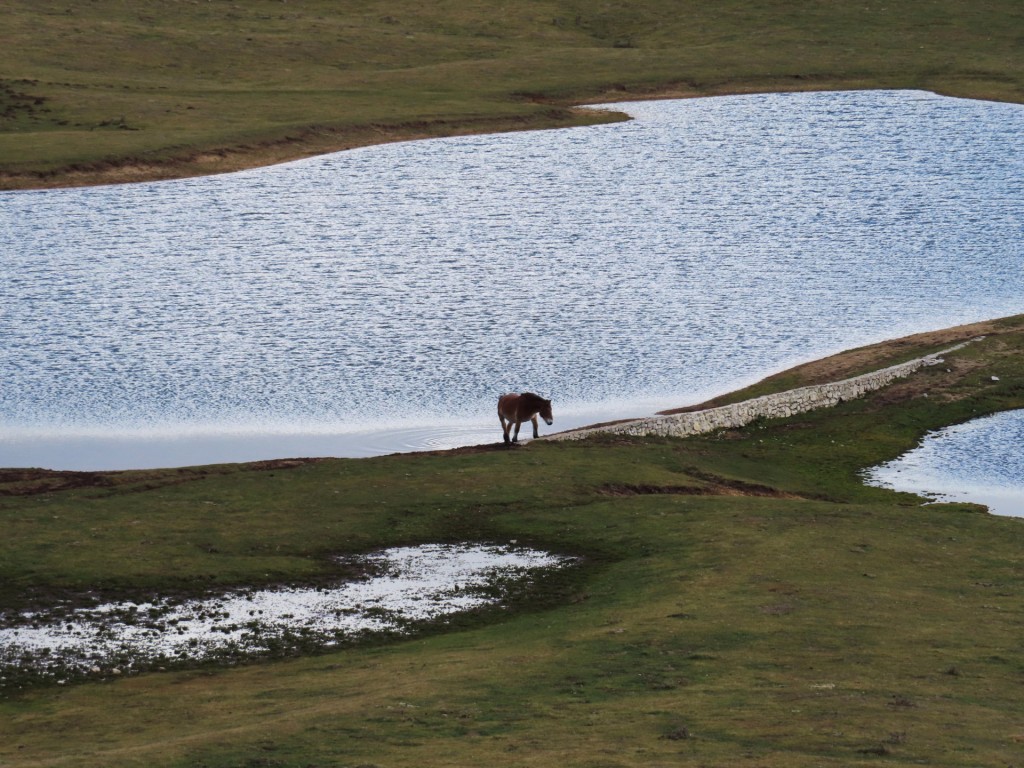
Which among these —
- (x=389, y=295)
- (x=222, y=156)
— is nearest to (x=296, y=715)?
(x=389, y=295)

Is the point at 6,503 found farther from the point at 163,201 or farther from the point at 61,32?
the point at 61,32

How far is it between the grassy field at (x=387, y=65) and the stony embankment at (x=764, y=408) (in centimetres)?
5599

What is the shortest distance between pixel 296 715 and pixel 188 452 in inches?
1019

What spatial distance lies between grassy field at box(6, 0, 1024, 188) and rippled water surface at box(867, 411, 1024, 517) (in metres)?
60.7

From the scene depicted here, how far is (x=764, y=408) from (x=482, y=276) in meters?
27.2

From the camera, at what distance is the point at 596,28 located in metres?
156

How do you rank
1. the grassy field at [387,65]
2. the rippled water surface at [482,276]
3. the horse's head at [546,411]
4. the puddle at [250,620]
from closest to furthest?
the puddle at [250,620], the horse's head at [546,411], the rippled water surface at [482,276], the grassy field at [387,65]

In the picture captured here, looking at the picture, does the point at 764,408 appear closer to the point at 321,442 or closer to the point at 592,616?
the point at 321,442

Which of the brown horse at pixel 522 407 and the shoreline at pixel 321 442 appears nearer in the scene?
the brown horse at pixel 522 407

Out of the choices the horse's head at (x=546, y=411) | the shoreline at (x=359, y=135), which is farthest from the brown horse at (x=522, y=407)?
the shoreline at (x=359, y=135)

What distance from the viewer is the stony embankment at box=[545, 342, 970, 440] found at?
4812 cm

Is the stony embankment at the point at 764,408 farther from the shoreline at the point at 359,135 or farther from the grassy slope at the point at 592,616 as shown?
the shoreline at the point at 359,135

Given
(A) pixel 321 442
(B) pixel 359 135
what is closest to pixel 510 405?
(A) pixel 321 442

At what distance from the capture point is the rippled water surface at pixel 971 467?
44.6 m
